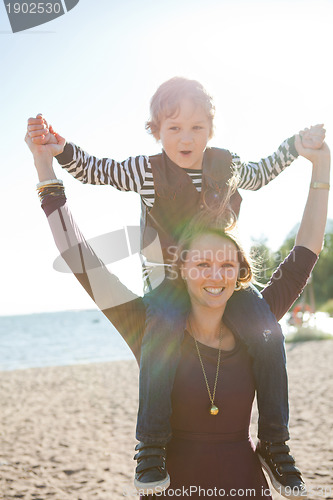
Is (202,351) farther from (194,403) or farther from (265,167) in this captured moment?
(265,167)

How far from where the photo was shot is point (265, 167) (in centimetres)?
291

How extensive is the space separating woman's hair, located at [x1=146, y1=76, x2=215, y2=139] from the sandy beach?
5366 mm

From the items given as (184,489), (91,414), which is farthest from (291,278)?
(91,414)

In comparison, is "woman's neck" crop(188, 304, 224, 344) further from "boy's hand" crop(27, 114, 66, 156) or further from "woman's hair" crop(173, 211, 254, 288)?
"boy's hand" crop(27, 114, 66, 156)

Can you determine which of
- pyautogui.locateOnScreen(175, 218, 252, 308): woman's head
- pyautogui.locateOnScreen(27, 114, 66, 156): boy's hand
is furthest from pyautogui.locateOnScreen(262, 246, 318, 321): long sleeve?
pyautogui.locateOnScreen(27, 114, 66, 156): boy's hand

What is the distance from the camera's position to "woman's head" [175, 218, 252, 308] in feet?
7.43

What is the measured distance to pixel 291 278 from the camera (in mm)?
2498

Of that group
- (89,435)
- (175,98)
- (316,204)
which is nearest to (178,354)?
(316,204)

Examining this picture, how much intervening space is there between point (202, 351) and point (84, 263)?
2.19ft

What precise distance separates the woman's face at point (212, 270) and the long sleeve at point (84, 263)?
326mm

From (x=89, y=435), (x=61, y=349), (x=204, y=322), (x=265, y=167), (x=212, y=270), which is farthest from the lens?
(x=61, y=349)

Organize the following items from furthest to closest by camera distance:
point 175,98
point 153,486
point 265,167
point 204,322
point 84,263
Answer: point 265,167, point 175,98, point 204,322, point 84,263, point 153,486

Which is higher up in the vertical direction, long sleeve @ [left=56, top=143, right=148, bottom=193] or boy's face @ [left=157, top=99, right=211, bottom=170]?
boy's face @ [left=157, top=99, right=211, bottom=170]

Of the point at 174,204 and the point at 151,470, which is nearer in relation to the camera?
the point at 151,470
